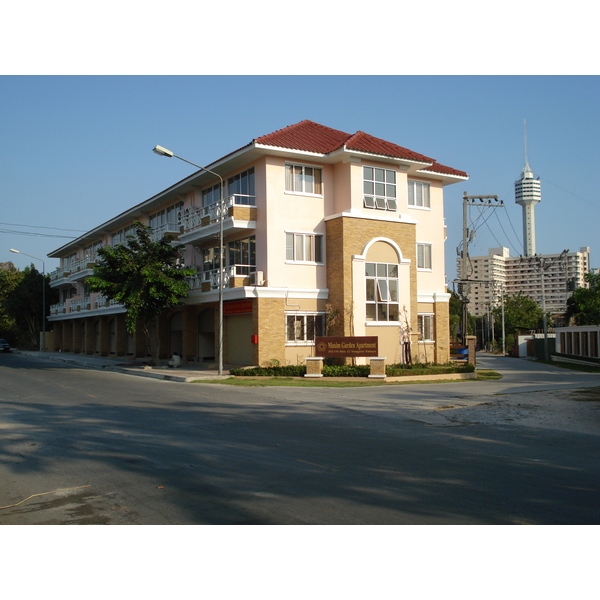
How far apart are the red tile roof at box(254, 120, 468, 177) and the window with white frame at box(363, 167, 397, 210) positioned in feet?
3.34

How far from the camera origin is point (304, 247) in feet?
92.0

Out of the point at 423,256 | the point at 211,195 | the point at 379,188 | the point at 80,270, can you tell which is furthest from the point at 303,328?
the point at 80,270

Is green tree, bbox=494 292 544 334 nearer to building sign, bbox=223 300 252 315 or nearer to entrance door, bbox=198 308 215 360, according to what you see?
entrance door, bbox=198 308 215 360

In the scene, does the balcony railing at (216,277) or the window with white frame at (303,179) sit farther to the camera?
the window with white frame at (303,179)

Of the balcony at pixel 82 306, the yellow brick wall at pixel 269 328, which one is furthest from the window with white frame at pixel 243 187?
the balcony at pixel 82 306

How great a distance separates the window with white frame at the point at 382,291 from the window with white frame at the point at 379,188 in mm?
2987

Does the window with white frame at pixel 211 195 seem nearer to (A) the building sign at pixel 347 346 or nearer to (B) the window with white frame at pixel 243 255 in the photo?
(B) the window with white frame at pixel 243 255

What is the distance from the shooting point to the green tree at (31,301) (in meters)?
57.1

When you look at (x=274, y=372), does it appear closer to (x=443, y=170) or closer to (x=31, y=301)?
(x=443, y=170)

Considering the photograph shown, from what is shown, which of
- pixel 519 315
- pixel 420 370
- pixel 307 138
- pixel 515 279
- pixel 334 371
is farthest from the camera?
pixel 515 279

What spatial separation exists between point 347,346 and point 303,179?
872 cm

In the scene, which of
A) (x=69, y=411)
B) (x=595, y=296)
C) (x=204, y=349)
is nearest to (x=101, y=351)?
(x=204, y=349)

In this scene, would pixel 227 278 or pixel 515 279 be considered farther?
pixel 515 279

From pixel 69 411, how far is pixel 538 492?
11117 millimetres
